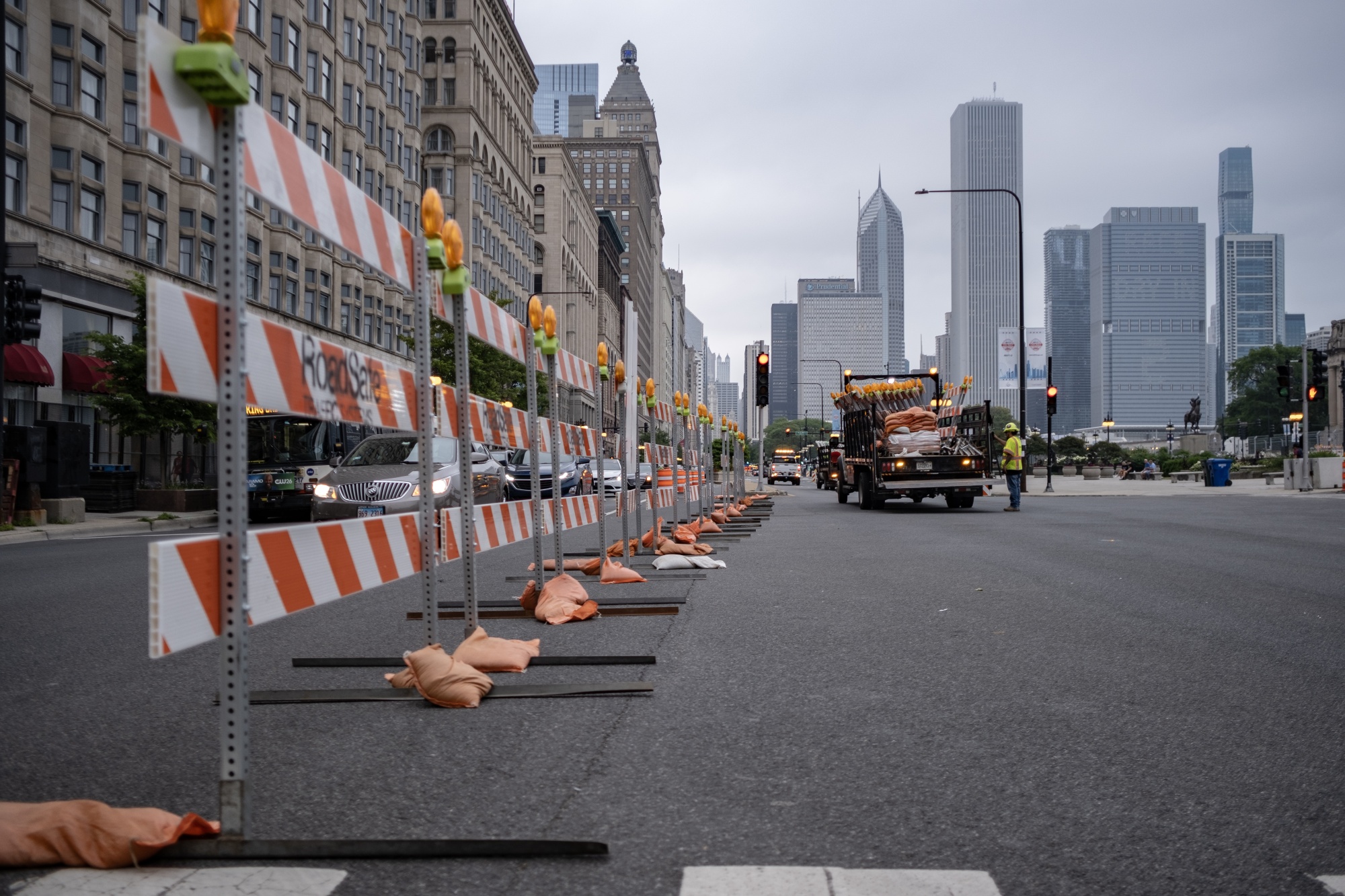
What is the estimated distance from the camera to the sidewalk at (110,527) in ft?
58.1

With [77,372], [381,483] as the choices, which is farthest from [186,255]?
[381,483]

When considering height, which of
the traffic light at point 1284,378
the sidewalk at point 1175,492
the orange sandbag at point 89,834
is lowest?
→ the orange sandbag at point 89,834

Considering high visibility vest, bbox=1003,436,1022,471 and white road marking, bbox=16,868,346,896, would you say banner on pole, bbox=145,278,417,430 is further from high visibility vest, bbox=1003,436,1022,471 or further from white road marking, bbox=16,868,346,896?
high visibility vest, bbox=1003,436,1022,471

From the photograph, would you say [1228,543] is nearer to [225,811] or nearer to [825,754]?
[825,754]

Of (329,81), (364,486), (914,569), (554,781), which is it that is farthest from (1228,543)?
(329,81)

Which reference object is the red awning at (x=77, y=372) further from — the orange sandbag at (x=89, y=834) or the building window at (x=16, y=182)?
the orange sandbag at (x=89, y=834)

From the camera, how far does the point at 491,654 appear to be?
18.6ft

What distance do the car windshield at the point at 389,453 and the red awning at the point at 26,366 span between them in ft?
41.0

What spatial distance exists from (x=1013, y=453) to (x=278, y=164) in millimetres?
21994

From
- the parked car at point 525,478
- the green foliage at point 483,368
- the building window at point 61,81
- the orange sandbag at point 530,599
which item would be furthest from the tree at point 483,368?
the orange sandbag at point 530,599

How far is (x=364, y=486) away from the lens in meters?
15.1

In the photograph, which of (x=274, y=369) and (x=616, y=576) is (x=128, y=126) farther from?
(x=274, y=369)

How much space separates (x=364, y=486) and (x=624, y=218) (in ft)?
489

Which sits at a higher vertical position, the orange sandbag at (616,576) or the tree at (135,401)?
the tree at (135,401)
